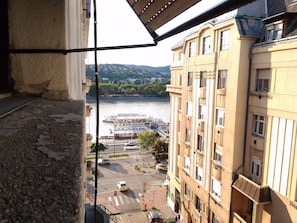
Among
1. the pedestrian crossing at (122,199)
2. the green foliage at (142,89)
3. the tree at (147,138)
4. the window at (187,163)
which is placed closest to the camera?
the window at (187,163)

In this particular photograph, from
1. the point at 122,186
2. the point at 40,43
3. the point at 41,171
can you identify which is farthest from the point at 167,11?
the point at 122,186

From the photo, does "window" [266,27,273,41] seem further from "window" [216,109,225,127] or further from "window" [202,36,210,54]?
"window" [216,109,225,127]

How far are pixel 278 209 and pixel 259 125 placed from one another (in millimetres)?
3171

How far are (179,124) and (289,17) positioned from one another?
9.76 metres

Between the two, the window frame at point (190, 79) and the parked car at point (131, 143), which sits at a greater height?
the window frame at point (190, 79)

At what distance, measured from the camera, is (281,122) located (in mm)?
9438

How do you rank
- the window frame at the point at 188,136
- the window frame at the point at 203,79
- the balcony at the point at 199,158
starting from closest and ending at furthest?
1. the window frame at the point at 203,79
2. the balcony at the point at 199,158
3. the window frame at the point at 188,136

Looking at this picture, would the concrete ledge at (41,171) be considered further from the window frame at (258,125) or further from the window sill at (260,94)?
the window frame at (258,125)

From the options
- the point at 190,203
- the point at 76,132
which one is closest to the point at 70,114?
the point at 76,132

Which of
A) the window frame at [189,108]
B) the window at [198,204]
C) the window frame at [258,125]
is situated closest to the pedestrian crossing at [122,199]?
the window at [198,204]

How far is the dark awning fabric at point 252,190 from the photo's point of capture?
10234mm

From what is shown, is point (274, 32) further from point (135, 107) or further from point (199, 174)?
point (135, 107)

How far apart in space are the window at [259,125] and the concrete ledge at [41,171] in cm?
1043

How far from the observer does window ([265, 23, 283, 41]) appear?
10078 millimetres
